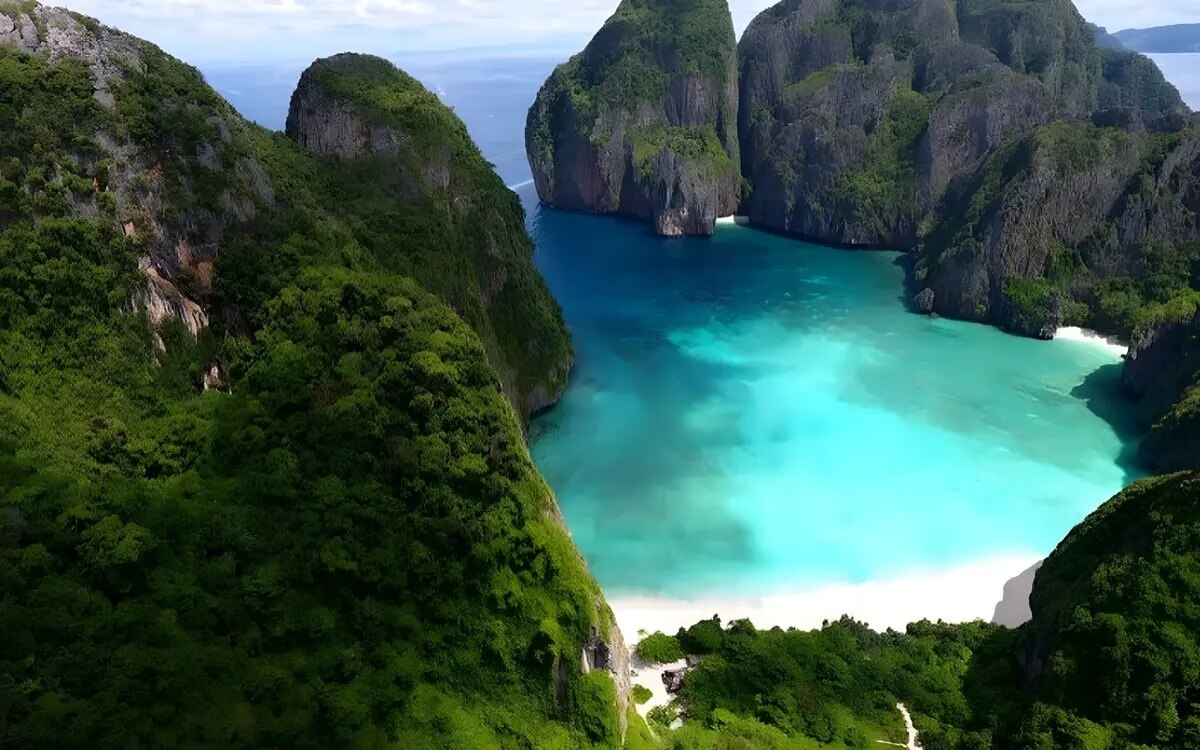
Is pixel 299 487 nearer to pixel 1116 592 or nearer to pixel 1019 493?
pixel 1116 592

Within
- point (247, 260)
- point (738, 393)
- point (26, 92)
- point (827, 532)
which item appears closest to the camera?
point (26, 92)

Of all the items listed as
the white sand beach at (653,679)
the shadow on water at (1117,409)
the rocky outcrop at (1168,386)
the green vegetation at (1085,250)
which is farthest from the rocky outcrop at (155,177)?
the green vegetation at (1085,250)

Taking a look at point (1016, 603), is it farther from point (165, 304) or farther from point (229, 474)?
point (165, 304)

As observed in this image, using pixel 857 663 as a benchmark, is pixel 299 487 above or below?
above

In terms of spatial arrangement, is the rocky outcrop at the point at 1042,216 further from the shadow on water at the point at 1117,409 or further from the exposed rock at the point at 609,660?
the exposed rock at the point at 609,660

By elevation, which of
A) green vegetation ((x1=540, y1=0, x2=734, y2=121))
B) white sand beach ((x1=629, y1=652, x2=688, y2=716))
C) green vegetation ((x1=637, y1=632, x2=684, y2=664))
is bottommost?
white sand beach ((x1=629, y1=652, x2=688, y2=716))

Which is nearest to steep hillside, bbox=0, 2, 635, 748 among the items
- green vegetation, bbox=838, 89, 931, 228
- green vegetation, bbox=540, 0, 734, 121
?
green vegetation, bbox=838, 89, 931, 228

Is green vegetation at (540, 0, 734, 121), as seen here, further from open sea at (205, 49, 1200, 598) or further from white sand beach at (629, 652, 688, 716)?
white sand beach at (629, 652, 688, 716)

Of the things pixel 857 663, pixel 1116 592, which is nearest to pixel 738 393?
pixel 857 663
